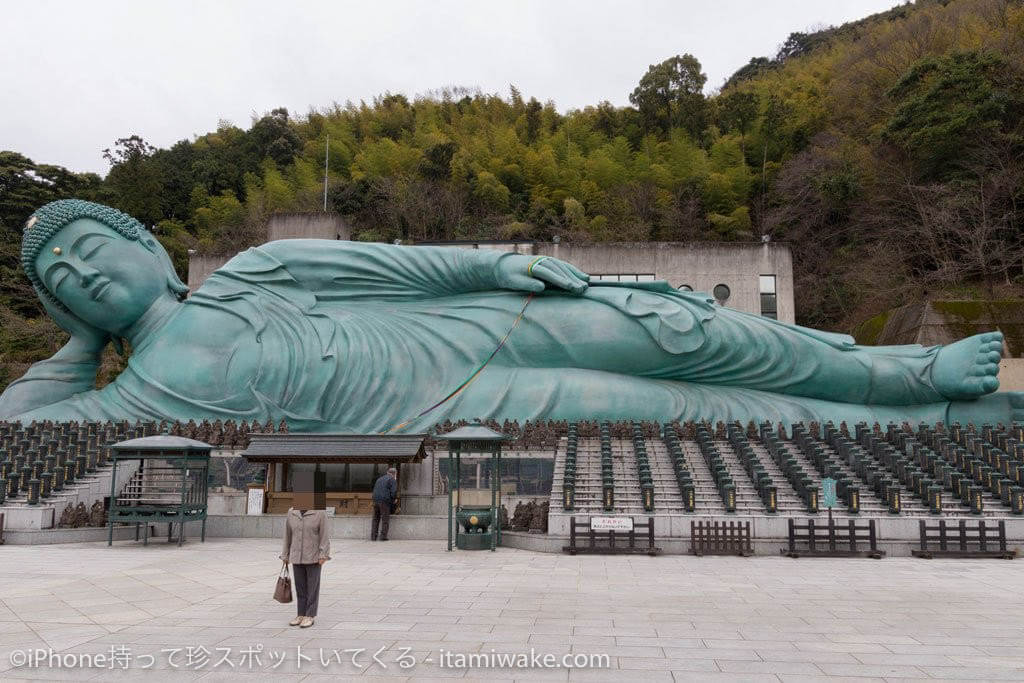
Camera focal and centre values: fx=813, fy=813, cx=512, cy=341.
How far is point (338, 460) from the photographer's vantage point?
13234 millimetres

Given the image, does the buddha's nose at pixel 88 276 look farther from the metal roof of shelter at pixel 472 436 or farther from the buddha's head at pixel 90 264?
the metal roof of shelter at pixel 472 436

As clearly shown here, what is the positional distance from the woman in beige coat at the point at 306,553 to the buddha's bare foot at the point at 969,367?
15.4 m

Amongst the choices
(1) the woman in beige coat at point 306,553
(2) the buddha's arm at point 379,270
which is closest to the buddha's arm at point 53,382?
(2) the buddha's arm at point 379,270

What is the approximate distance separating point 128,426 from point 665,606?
12593 mm

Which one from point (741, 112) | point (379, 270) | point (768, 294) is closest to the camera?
point (379, 270)

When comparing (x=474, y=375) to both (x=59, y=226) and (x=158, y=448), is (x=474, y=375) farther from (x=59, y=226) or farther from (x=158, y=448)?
(x=59, y=226)

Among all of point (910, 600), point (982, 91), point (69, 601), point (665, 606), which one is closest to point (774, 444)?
point (910, 600)

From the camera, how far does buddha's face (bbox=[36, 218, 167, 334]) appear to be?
18016mm

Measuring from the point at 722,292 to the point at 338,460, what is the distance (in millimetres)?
18451

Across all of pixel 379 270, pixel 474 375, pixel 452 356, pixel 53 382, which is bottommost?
pixel 53 382

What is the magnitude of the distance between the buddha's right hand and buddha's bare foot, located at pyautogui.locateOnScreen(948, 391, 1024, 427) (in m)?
19.4

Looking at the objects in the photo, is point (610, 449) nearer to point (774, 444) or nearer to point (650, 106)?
point (774, 444)

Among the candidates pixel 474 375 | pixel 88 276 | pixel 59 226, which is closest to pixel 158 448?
pixel 474 375

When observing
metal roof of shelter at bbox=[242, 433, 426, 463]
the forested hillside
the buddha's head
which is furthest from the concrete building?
metal roof of shelter at bbox=[242, 433, 426, 463]
